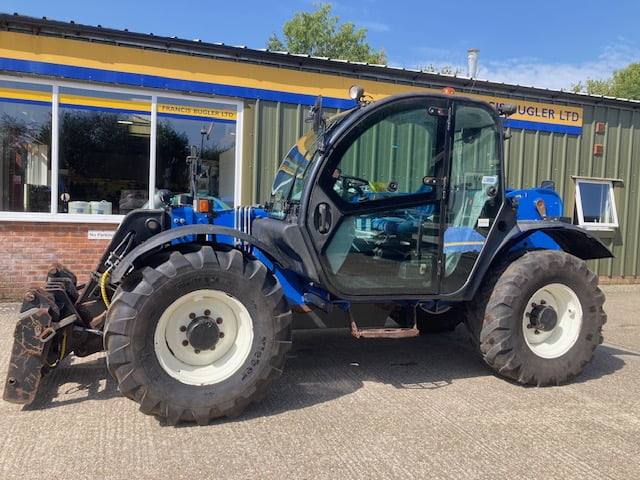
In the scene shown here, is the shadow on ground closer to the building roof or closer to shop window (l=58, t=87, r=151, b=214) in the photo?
shop window (l=58, t=87, r=151, b=214)

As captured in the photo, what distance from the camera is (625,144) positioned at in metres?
10.6

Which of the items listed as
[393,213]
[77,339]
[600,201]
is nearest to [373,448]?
[393,213]

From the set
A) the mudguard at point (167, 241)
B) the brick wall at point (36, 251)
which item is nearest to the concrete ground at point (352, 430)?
the mudguard at point (167, 241)

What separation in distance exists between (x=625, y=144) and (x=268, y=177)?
25.0 feet

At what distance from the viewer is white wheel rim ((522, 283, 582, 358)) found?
4.46 meters

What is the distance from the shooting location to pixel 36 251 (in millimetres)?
7238

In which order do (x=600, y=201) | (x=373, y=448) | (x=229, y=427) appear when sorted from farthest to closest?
1. (x=600, y=201)
2. (x=229, y=427)
3. (x=373, y=448)

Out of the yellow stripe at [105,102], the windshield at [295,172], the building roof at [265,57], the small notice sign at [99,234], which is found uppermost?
the building roof at [265,57]

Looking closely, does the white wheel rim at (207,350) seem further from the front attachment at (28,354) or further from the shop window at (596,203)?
the shop window at (596,203)

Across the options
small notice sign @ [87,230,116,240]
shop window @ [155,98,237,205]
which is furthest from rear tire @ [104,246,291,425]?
small notice sign @ [87,230,116,240]

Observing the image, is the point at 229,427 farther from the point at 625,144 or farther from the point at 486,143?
the point at 625,144

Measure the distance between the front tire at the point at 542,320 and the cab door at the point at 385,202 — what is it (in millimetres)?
643

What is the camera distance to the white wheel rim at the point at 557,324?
446cm

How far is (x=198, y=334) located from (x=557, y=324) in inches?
126
